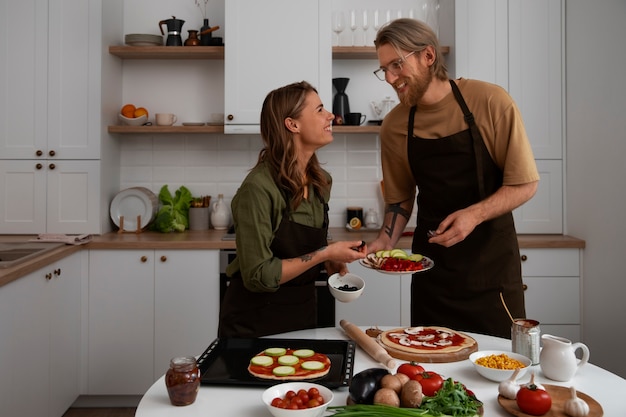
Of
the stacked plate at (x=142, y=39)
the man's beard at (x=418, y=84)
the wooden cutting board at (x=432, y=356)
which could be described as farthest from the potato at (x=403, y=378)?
the stacked plate at (x=142, y=39)

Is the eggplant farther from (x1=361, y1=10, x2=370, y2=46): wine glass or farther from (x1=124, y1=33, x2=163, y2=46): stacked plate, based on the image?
(x1=124, y1=33, x2=163, y2=46): stacked plate

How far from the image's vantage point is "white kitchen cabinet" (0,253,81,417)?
2.96 metres

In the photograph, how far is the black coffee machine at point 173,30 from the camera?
14.3 ft

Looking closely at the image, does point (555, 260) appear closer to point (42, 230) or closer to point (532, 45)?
point (532, 45)

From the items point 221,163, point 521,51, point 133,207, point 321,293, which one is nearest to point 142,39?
point 221,163

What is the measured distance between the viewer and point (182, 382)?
1579 mm

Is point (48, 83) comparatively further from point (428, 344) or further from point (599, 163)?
point (599, 163)

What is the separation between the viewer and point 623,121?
350cm

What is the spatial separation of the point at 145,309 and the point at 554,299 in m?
2.47

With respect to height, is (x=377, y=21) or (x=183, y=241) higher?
(x=377, y=21)

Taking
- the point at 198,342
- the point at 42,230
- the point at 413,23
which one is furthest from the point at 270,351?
the point at 42,230

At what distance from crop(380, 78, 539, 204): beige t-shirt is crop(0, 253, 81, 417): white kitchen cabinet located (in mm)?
1772

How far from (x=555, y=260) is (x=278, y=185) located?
2.27 metres

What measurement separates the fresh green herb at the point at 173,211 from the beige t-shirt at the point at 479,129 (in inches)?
74.7
